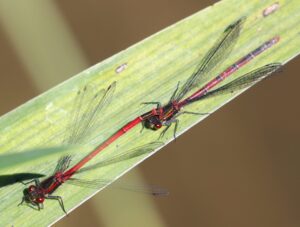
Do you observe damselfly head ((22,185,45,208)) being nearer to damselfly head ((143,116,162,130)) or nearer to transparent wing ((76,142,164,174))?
transparent wing ((76,142,164,174))

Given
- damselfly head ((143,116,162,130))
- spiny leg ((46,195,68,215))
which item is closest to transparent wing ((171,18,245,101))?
damselfly head ((143,116,162,130))

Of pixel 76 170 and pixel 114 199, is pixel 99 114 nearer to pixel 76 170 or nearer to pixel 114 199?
pixel 76 170

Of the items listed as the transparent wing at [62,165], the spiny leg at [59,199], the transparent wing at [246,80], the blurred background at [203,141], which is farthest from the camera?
the blurred background at [203,141]

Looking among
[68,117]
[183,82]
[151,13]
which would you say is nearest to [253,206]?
[151,13]

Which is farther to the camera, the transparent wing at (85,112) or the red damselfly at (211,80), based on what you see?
the red damselfly at (211,80)

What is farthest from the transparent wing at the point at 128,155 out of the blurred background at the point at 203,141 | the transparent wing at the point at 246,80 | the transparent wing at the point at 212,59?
the blurred background at the point at 203,141

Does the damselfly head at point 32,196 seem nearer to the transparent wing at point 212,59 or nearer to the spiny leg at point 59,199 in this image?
the spiny leg at point 59,199
